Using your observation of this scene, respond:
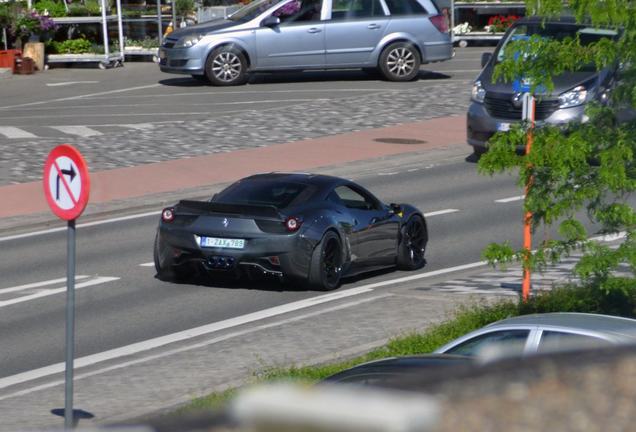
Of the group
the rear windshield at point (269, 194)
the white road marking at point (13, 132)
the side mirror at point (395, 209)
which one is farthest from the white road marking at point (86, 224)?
the white road marking at point (13, 132)

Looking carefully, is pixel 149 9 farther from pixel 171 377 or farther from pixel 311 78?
pixel 171 377

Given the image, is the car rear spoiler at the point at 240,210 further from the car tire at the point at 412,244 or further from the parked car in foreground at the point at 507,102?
the parked car in foreground at the point at 507,102

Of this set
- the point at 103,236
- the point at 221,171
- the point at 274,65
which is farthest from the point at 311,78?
the point at 103,236

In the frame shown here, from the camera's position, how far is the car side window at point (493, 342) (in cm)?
Result: 779

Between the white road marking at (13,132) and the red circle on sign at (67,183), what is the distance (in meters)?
16.6

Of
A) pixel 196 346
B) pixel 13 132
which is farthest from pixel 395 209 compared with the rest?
pixel 13 132

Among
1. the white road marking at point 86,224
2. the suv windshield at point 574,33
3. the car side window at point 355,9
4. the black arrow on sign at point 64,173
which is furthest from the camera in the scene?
the car side window at point 355,9

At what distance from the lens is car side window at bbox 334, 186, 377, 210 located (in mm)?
14992

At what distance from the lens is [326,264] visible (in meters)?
14.1

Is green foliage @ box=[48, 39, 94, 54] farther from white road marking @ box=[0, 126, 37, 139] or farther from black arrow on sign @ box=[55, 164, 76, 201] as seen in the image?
black arrow on sign @ box=[55, 164, 76, 201]

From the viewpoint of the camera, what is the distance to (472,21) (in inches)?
1751

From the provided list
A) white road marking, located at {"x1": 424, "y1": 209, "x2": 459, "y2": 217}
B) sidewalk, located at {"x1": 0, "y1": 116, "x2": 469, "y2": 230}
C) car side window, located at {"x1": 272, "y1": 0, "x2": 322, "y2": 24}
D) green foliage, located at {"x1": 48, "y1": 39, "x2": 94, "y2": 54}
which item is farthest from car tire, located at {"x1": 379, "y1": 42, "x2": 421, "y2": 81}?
white road marking, located at {"x1": 424, "y1": 209, "x2": 459, "y2": 217}

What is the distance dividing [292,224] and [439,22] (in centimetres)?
1984

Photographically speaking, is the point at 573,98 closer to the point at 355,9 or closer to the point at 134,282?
the point at 134,282
